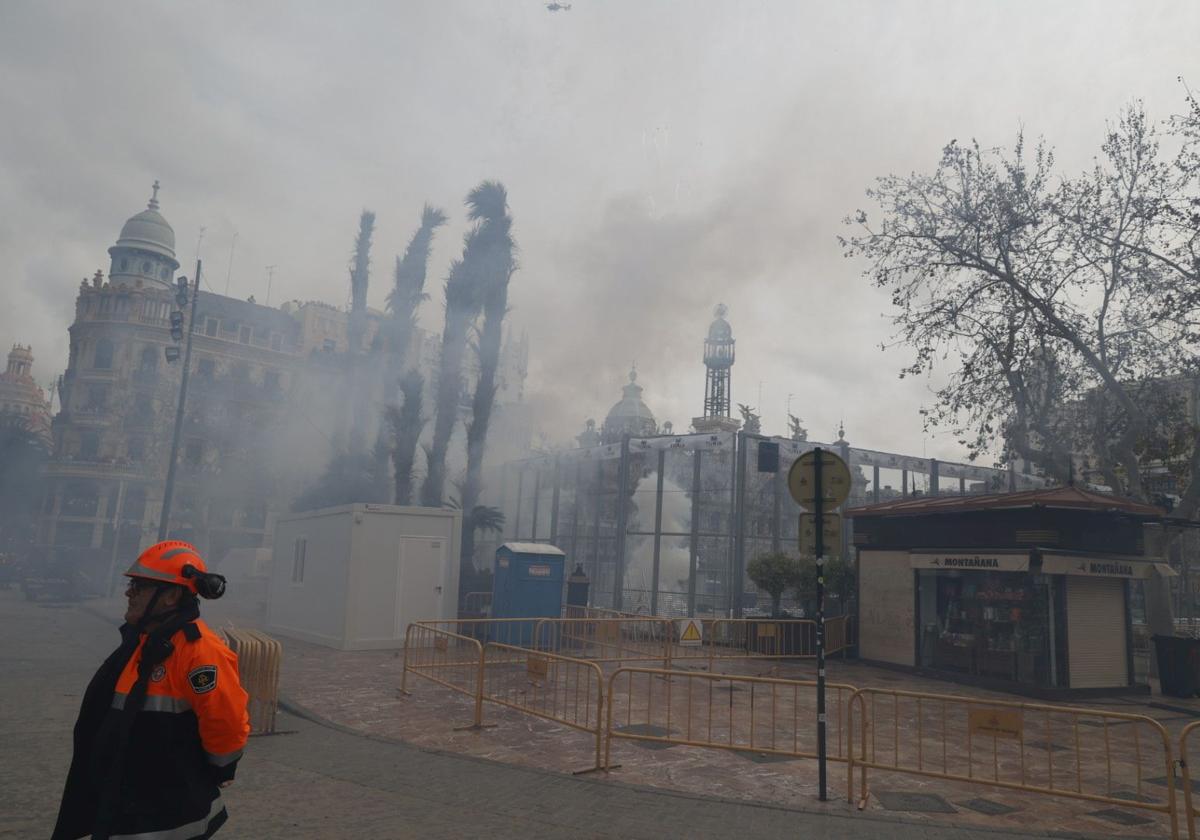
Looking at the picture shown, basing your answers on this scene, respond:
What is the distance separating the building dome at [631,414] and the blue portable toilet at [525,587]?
151 ft

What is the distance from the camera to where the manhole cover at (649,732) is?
28.7ft

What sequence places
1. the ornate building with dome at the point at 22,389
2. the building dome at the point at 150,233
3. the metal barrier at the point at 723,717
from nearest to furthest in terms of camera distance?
the metal barrier at the point at 723,717 → the building dome at the point at 150,233 → the ornate building with dome at the point at 22,389

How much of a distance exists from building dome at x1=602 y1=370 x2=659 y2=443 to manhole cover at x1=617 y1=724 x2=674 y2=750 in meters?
53.3

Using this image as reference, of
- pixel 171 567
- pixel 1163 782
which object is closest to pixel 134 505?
pixel 171 567

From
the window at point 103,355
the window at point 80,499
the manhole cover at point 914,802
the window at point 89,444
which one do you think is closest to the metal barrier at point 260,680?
the manhole cover at point 914,802

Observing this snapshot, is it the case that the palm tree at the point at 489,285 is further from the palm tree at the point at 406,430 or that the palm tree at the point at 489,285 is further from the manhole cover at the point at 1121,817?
the manhole cover at the point at 1121,817

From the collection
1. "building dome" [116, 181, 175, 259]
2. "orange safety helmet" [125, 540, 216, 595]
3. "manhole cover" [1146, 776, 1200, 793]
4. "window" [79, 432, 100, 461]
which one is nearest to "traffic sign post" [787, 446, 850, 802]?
"manhole cover" [1146, 776, 1200, 793]

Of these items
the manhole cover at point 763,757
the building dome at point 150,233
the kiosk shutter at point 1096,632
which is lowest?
the manhole cover at point 763,757

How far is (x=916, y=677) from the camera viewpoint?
606 inches

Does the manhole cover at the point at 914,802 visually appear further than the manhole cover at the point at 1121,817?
Yes

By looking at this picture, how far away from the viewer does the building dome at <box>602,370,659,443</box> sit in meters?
64.1

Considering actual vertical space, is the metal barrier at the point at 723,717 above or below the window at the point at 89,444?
below

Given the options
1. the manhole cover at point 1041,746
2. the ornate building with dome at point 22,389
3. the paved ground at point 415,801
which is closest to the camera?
the paved ground at point 415,801

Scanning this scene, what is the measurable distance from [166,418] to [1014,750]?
53.6 meters
